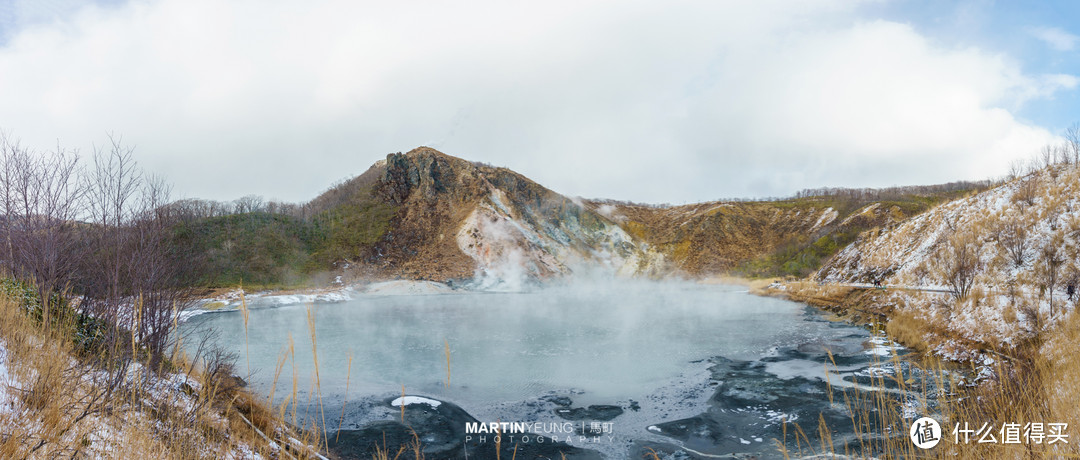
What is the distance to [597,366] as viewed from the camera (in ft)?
40.4

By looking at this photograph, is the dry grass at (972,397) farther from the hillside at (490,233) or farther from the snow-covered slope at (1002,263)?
the hillside at (490,233)

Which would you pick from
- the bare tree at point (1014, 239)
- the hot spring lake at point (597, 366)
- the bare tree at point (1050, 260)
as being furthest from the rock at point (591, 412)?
the bare tree at point (1014, 239)

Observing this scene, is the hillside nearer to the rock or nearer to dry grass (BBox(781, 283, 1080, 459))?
dry grass (BBox(781, 283, 1080, 459))

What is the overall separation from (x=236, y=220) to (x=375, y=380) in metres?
45.2

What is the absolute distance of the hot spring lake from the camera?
8.23 metres

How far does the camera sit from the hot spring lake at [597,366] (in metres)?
8.23

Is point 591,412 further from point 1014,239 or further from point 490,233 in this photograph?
point 490,233

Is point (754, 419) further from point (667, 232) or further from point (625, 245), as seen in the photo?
point (667, 232)

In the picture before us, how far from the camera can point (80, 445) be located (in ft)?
7.98

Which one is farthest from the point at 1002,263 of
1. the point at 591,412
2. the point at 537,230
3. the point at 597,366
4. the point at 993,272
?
the point at 537,230

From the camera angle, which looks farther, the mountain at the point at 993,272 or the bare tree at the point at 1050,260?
the bare tree at the point at 1050,260

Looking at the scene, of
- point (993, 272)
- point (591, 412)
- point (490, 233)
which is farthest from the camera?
point (490, 233)

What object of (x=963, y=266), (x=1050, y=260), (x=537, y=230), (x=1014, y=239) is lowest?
(x=963, y=266)

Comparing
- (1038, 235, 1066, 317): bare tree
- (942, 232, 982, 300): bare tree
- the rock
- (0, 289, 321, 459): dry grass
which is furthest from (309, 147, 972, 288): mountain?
(0, 289, 321, 459): dry grass
